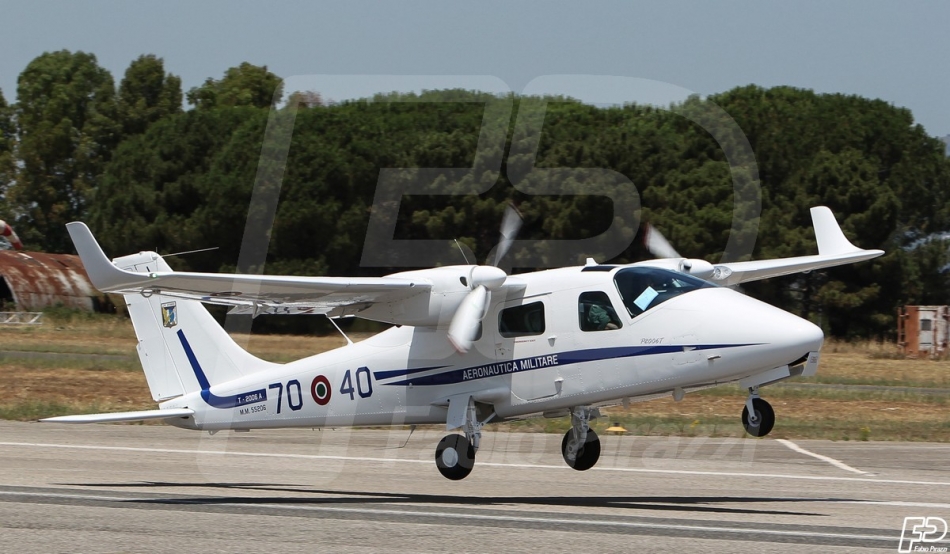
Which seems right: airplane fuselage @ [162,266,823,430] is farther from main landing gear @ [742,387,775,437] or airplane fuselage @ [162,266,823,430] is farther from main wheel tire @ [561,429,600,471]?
main wheel tire @ [561,429,600,471]

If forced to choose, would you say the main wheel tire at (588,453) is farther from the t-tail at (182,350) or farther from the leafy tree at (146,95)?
the leafy tree at (146,95)

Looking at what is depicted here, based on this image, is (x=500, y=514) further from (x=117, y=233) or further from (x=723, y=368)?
(x=117, y=233)

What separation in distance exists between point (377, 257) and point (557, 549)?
37.7m

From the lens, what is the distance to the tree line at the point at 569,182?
4684 centimetres

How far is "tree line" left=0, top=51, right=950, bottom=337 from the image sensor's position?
154ft

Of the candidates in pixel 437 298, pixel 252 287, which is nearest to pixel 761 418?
pixel 437 298

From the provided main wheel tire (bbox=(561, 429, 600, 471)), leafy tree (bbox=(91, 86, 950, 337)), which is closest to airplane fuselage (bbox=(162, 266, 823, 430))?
main wheel tire (bbox=(561, 429, 600, 471))

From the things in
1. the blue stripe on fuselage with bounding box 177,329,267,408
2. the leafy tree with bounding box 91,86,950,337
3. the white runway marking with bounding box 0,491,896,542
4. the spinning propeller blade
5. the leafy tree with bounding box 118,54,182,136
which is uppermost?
the leafy tree with bounding box 118,54,182,136

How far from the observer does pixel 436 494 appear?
15.7 metres

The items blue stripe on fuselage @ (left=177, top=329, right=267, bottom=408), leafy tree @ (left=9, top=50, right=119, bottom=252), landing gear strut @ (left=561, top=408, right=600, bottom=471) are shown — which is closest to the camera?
landing gear strut @ (left=561, top=408, right=600, bottom=471)

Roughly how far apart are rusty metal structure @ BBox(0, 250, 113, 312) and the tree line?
290 centimetres

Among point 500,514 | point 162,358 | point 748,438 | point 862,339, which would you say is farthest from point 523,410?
point 862,339

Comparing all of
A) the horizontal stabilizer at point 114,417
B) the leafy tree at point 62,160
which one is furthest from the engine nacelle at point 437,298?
the leafy tree at point 62,160

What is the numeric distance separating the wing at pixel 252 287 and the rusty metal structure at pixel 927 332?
34537 millimetres
